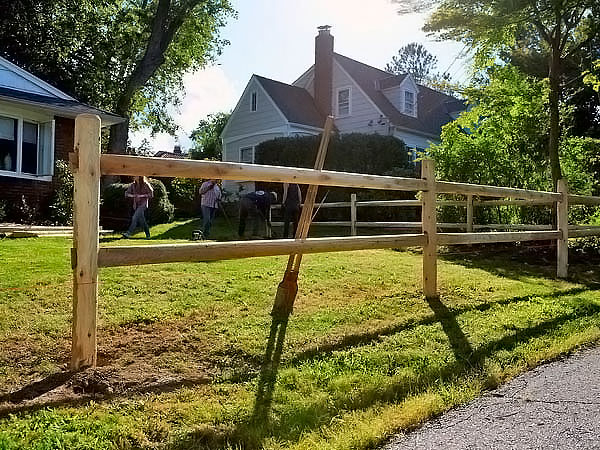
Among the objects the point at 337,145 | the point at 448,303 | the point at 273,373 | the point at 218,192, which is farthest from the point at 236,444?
the point at 337,145

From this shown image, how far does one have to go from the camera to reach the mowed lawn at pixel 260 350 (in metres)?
2.61

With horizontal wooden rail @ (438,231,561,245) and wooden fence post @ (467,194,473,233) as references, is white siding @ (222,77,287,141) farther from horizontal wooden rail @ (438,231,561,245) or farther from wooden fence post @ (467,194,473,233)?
horizontal wooden rail @ (438,231,561,245)

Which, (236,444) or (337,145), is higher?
(337,145)

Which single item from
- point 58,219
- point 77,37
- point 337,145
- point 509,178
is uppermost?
point 77,37

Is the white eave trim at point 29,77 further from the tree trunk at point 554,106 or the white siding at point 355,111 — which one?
the white siding at point 355,111

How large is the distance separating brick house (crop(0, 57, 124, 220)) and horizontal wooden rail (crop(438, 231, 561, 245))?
10576 millimetres

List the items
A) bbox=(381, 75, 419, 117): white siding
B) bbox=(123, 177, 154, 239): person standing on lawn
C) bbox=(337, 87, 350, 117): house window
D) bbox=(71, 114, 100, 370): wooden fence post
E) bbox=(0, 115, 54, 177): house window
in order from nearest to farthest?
bbox=(71, 114, 100, 370): wooden fence post
bbox=(123, 177, 154, 239): person standing on lawn
bbox=(0, 115, 54, 177): house window
bbox=(337, 87, 350, 117): house window
bbox=(381, 75, 419, 117): white siding

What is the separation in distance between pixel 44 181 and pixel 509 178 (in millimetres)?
11200

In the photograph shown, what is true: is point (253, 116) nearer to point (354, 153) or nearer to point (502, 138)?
point (354, 153)

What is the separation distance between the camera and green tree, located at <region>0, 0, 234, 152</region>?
778 inches

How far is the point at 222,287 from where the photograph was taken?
17.0ft

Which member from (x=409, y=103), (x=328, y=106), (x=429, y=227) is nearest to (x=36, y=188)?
(x=429, y=227)

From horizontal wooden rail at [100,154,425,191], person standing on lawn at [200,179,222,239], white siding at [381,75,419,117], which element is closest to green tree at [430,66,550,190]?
person standing on lawn at [200,179,222,239]

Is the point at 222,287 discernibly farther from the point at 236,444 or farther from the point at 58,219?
the point at 58,219
